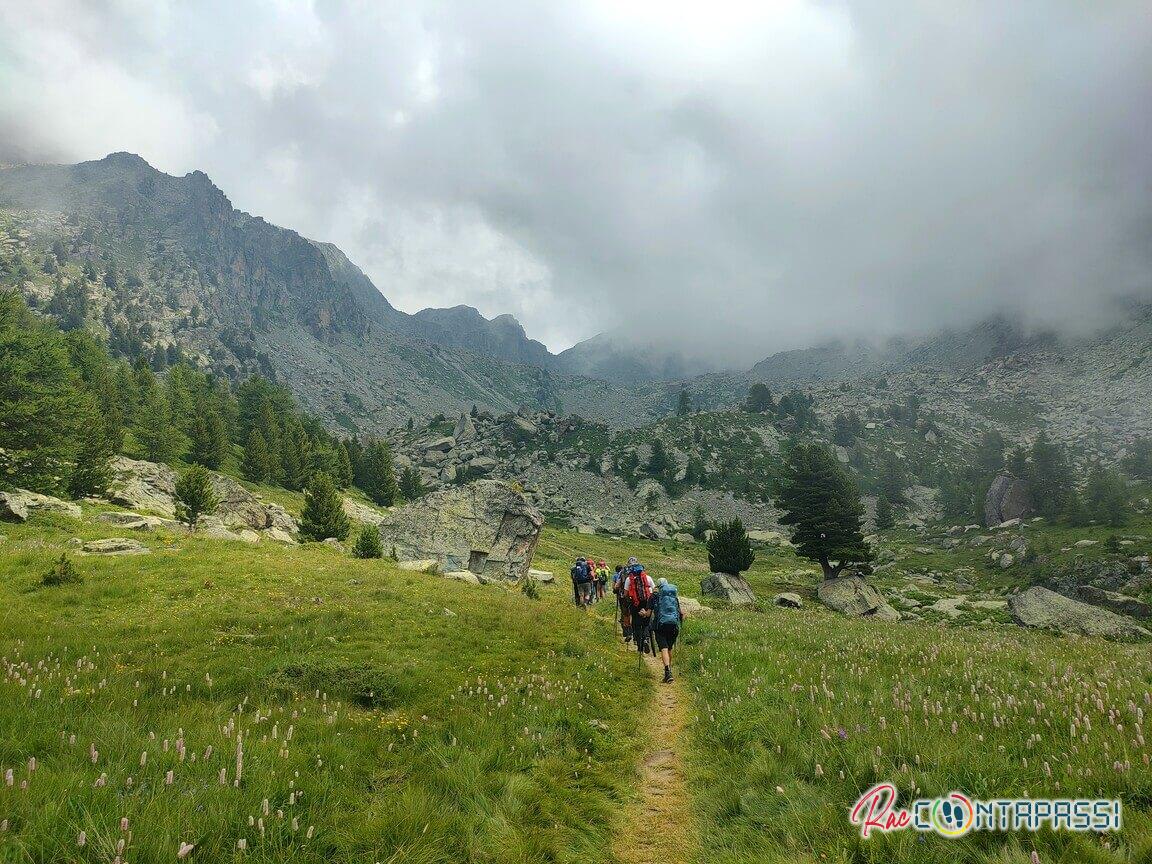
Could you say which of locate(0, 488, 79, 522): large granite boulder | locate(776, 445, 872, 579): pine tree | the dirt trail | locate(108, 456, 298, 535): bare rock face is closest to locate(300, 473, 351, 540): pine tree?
locate(108, 456, 298, 535): bare rock face

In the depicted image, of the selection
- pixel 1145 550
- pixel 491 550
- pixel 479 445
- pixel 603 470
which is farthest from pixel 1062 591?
pixel 479 445

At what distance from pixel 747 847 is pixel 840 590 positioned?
39524 mm

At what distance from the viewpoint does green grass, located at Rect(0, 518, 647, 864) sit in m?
4.14

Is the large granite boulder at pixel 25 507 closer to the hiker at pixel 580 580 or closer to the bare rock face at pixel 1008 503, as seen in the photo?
the hiker at pixel 580 580

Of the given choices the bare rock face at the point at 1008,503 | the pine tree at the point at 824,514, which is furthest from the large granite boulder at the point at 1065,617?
the bare rock face at the point at 1008,503

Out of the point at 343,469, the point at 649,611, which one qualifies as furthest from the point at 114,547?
the point at 343,469

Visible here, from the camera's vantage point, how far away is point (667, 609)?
13875 mm

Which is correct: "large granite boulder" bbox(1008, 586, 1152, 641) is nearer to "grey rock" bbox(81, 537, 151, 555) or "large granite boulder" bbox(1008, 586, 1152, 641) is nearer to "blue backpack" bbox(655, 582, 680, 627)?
"blue backpack" bbox(655, 582, 680, 627)

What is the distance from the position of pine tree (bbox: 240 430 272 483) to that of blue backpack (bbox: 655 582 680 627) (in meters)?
94.3

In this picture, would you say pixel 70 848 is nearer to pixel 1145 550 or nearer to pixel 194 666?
pixel 194 666

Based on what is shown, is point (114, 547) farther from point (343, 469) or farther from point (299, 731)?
point (343, 469)

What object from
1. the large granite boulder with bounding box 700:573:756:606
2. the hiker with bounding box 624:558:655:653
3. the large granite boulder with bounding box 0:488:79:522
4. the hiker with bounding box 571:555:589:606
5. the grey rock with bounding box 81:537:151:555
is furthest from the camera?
the large granite boulder with bounding box 700:573:756:606

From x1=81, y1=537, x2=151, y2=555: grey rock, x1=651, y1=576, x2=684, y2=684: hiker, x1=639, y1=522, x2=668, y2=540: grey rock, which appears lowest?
x1=639, y1=522, x2=668, y2=540: grey rock

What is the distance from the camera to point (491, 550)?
125ft
